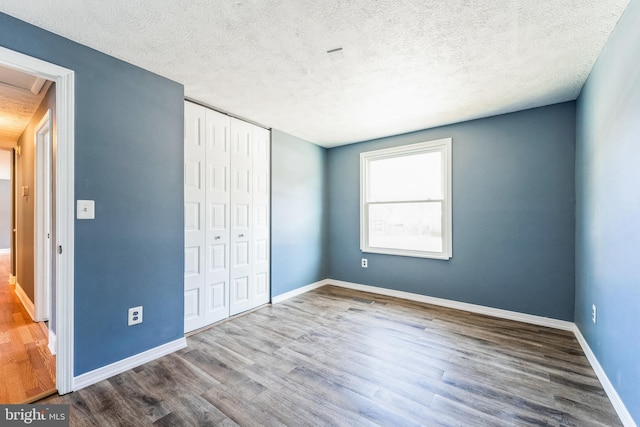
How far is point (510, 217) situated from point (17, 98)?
5.51 metres

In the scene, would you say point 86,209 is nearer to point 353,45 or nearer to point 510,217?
point 353,45

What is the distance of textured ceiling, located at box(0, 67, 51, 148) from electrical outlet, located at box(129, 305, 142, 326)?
2.16 m

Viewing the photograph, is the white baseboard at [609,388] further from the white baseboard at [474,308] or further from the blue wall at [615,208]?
the white baseboard at [474,308]

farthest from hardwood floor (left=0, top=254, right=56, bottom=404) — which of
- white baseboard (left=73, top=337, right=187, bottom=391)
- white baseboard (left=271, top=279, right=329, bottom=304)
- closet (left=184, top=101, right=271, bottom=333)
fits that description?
white baseboard (left=271, top=279, right=329, bottom=304)

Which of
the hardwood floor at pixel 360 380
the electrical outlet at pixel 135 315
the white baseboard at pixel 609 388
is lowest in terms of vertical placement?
the hardwood floor at pixel 360 380

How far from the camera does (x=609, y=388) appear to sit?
1.79 metres

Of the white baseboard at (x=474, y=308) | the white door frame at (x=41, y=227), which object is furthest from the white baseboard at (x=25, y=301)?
the white baseboard at (x=474, y=308)

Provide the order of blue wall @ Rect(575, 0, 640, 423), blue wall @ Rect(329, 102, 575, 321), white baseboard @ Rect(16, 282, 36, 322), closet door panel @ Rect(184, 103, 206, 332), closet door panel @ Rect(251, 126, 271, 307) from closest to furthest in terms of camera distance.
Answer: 1. blue wall @ Rect(575, 0, 640, 423)
2. closet door panel @ Rect(184, 103, 206, 332)
3. blue wall @ Rect(329, 102, 575, 321)
4. white baseboard @ Rect(16, 282, 36, 322)
5. closet door panel @ Rect(251, 126, 271, 307)

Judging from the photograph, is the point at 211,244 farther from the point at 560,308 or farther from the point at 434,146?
the point at 560,308

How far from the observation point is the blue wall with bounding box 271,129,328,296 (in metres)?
3.83

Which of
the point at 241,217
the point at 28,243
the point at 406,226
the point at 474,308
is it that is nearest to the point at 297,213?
the point at 241,217

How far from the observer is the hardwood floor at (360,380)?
5.34 feet

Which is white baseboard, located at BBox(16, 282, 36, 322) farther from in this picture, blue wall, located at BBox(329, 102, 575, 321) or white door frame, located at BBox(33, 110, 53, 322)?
blue wall, located at BBox(329, 102, 575, 321)

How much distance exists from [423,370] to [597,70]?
9.03ft
